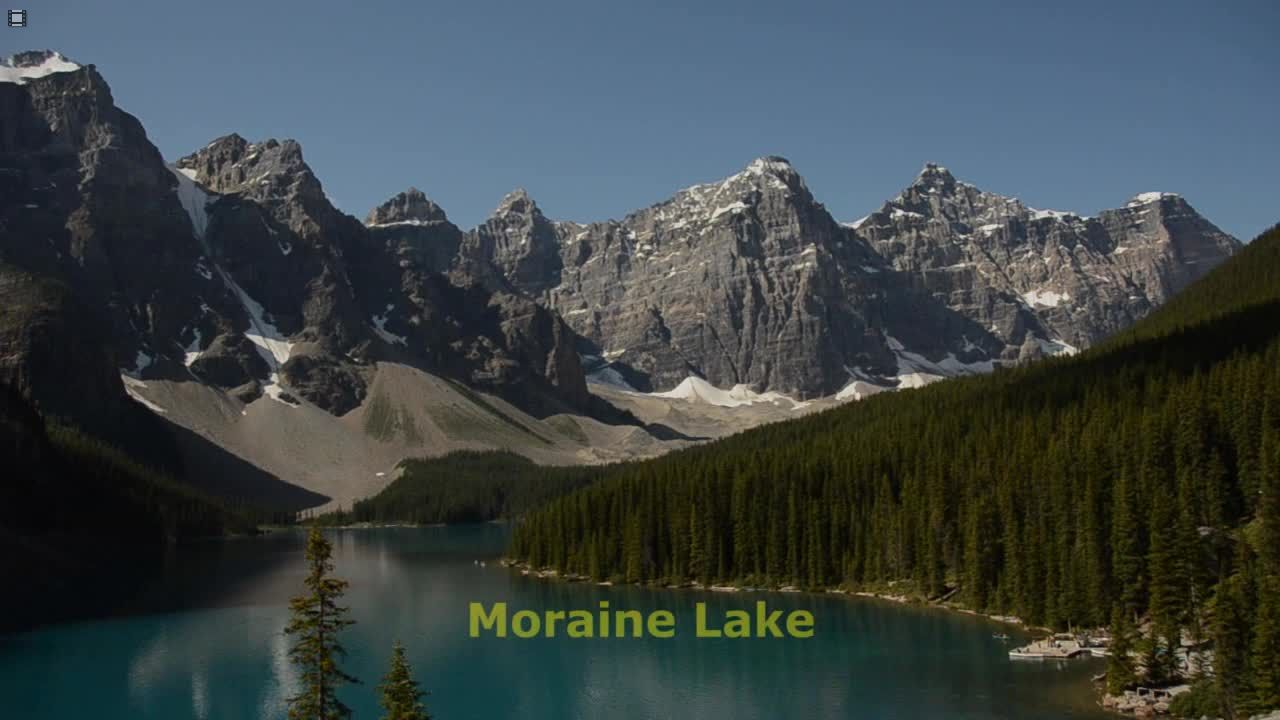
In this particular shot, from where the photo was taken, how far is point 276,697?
235 feet

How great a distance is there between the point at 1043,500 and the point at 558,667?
3882 centimetres

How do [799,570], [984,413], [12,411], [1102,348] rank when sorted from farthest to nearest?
[12,411]
[1102,348]
[984,413]
[799,570]

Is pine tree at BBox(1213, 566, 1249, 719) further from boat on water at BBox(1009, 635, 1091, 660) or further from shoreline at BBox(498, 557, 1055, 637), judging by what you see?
shoreline at BBox(498, 557, 1055, 637)

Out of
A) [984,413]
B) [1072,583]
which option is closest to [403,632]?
[1072,583]

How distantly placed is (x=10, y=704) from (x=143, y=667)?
35.7 ft

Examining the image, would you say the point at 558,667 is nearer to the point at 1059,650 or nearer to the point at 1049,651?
the point at 1049,651

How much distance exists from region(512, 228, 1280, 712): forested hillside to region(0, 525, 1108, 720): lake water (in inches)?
228

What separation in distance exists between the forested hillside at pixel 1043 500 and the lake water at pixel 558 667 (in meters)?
5.79

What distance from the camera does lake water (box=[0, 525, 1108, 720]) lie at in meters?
66.2

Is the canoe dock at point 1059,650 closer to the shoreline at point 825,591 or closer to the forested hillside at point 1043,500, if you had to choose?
the forested hillside at point 1043,500

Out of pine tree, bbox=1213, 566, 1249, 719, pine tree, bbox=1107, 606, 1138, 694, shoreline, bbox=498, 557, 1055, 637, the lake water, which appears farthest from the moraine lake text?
pine tree, bbox=1213, 566, 1249, 719

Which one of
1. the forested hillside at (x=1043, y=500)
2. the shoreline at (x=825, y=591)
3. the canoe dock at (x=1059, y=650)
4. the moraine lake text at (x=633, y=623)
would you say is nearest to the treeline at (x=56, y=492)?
the forested hillside at (x=1043, y=500)

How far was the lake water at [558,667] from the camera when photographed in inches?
2608

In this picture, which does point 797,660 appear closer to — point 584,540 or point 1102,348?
point 584,540
